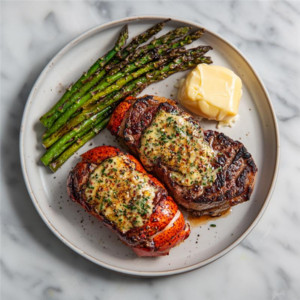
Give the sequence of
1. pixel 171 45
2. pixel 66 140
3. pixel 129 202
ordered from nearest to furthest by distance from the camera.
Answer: pixel 129 202, pixel 66 140, pixel 171 45

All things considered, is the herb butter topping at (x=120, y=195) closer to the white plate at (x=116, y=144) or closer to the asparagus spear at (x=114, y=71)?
the white plate at (x=116, y=144)

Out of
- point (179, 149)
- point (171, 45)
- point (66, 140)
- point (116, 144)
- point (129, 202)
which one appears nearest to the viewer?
point (129, 202)

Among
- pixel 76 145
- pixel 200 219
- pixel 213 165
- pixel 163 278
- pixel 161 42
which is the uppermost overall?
pixel 161 42

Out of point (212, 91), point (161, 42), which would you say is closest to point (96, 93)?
point (161, 42)

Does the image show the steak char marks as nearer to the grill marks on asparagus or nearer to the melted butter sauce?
the melted butter sauce

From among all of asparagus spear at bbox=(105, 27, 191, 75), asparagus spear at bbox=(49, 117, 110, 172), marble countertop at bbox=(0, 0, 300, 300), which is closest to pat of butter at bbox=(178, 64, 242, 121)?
asparagus spear at bbox=(105, 27, 191, 75)

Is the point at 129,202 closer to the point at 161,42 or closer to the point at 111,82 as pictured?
the point at 111,82
